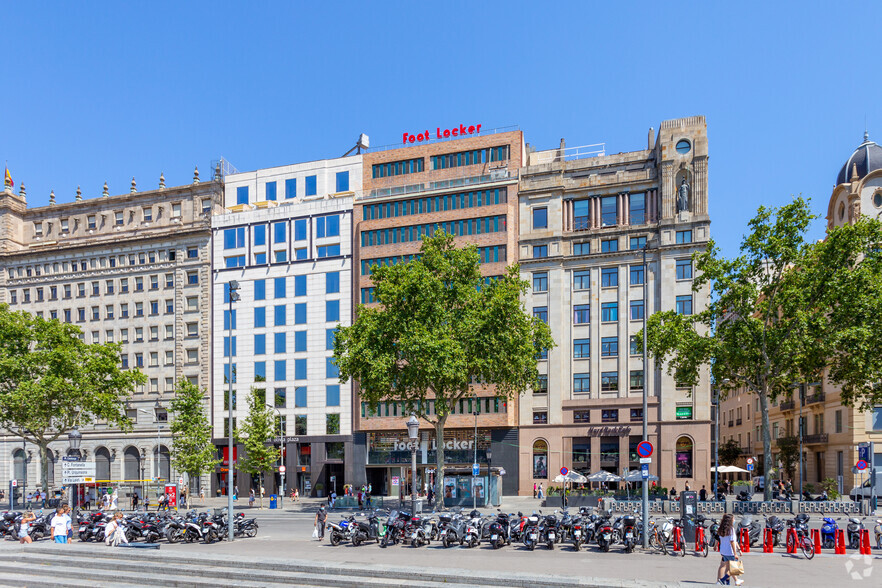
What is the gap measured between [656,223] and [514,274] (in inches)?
661

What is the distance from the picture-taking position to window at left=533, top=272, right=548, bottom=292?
6525 centimetres

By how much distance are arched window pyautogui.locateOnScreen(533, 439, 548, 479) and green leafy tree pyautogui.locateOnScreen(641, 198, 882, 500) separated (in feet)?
73.3

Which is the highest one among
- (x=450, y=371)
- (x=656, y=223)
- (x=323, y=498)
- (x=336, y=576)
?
(x=656, y=223)

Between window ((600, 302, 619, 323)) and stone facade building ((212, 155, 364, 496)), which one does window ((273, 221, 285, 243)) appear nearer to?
stone facade building ((212, 155, 364, 496))

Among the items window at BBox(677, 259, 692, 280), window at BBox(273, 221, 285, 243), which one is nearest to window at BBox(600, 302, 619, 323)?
window at BBox(677, 259, 692, 280)

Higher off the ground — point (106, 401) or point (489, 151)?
point (489, 151)

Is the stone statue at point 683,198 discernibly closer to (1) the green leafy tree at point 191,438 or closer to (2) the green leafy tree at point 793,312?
(2) the green leafy tree at point 793,312

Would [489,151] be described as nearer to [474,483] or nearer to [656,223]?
[656,223]

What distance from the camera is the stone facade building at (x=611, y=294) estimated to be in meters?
60.7

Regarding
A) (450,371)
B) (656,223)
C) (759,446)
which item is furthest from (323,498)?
(759,446)

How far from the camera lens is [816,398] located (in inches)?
2726

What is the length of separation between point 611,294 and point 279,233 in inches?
1238

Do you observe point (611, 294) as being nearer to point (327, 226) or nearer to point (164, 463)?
point (327, 226)

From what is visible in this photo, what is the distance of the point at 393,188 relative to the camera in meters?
69.6
